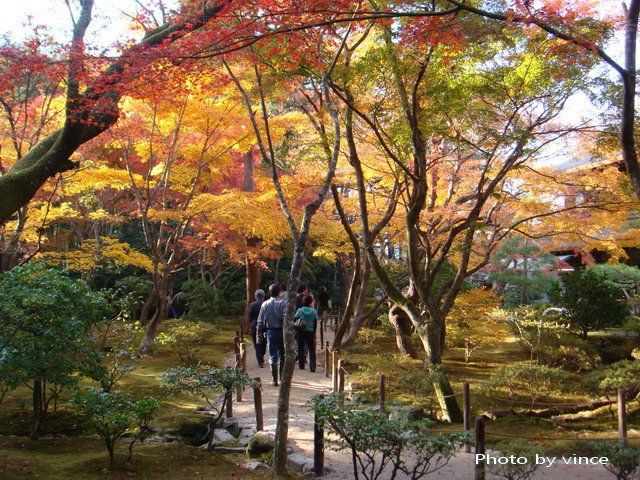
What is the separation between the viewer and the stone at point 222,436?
20.6 feet

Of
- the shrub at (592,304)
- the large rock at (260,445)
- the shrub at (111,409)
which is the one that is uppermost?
the shrub at (592,304)

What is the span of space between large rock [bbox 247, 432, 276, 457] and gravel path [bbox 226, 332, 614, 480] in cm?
29

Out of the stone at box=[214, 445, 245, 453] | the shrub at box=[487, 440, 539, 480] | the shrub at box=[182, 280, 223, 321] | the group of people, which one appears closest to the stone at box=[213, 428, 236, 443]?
the stone at box=[214, 445, 245, 453]

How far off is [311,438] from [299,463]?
1.01 m

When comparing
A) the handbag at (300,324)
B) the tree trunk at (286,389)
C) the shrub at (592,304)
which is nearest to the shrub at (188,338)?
the handbag at (300,324)

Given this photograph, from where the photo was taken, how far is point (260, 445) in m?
5.81

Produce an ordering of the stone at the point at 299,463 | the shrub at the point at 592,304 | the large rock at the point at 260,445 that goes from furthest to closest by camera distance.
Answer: the shrub at the point at 592,304 < the large rock at the point at 260,445 < the stone at the point at 299,463

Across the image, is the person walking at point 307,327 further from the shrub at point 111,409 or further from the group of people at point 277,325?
the shrub at point 111,409

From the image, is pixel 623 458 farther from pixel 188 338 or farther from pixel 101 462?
pixel 188 338

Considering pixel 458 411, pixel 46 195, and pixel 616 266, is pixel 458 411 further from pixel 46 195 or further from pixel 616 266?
pixel 46 195

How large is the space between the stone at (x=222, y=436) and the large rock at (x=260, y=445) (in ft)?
1.60

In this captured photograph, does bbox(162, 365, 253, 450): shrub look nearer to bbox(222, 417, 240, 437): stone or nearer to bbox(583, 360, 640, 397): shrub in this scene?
bbox(222, 417, 240, 437): stone

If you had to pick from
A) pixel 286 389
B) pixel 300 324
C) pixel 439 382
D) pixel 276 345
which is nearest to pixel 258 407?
pixel 286 389

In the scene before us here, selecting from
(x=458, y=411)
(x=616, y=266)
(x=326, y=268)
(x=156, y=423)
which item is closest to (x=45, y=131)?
(x=156, y=423)
